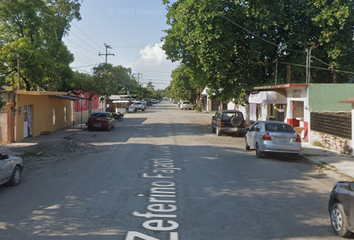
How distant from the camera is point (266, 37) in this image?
24.5m

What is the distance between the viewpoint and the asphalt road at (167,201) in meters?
5.66

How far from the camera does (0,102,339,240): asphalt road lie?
5.66 meters

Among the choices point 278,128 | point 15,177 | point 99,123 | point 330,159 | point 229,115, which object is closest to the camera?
point 15,177

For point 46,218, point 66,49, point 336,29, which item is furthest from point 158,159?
point 66,49

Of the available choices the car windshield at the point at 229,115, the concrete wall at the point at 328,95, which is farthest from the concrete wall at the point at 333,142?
the car windshield at the point at 229,115

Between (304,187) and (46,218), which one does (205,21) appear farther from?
(46,218)

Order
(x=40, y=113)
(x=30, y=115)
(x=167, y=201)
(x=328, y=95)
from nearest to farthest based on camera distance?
(x=167, y=201) < (x=328, y=95) < (x=30, y=115) < (x=40, y=113)

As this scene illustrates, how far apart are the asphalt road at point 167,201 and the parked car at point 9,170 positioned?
0.27 metres

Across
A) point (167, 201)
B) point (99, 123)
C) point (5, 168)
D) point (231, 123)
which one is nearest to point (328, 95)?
point (231, 123)

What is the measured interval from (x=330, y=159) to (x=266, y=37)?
13.3m

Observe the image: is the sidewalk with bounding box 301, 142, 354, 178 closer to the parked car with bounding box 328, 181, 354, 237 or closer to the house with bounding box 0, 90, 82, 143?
the parked car with bounding box 328, 181, 354, 237

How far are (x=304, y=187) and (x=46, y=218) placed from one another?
21.2 feet

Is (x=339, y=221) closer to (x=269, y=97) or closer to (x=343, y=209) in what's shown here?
(x=343, y=209)

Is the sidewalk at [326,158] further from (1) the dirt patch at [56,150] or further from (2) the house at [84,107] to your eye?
(2) the house at [84,107]
